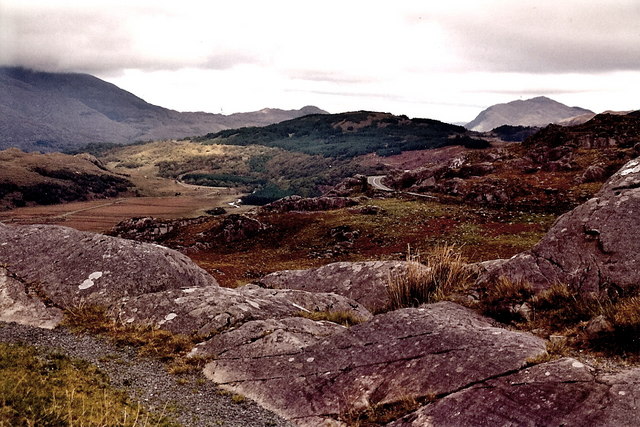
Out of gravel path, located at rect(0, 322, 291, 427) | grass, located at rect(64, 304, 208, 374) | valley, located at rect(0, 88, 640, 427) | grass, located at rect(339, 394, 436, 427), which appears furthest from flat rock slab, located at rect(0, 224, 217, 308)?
grass, located at rect(339, 394, 436, 427)

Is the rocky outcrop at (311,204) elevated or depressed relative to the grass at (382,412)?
depressed

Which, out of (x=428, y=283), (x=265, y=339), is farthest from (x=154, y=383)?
(x=428, y=283)

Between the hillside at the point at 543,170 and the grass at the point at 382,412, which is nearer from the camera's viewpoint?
the grass at the point at 382,412

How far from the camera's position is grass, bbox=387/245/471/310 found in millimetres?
17531

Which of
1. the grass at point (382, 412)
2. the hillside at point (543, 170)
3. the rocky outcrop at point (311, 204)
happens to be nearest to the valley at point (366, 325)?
the grass at point (382, 412)

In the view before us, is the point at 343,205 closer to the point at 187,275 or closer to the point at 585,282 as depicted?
the point at 187,275

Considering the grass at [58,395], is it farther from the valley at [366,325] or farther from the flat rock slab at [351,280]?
the flat rock slab at [351,280]

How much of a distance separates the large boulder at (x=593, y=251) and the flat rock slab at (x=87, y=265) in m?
14.4

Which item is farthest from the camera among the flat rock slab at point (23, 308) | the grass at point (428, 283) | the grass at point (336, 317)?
the grass at point (428, 283)

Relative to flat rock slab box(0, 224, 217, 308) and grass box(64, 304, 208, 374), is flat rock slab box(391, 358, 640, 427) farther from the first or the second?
→ flat rock slab box(0, 224, 217, 308)

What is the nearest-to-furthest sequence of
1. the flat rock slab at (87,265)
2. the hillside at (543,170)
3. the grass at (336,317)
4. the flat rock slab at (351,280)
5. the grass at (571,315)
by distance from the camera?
the grass at (571,315), the grass at (336,317), the flat rock slab at (87,265), the flat rock slab at (351,280), the hillside at (543,170)

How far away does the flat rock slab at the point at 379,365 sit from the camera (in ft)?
34.4

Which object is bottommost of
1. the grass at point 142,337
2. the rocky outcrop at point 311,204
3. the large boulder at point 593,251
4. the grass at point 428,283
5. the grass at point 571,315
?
the rocky outcrop at point 311,204

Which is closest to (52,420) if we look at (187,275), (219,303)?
(219,303)
